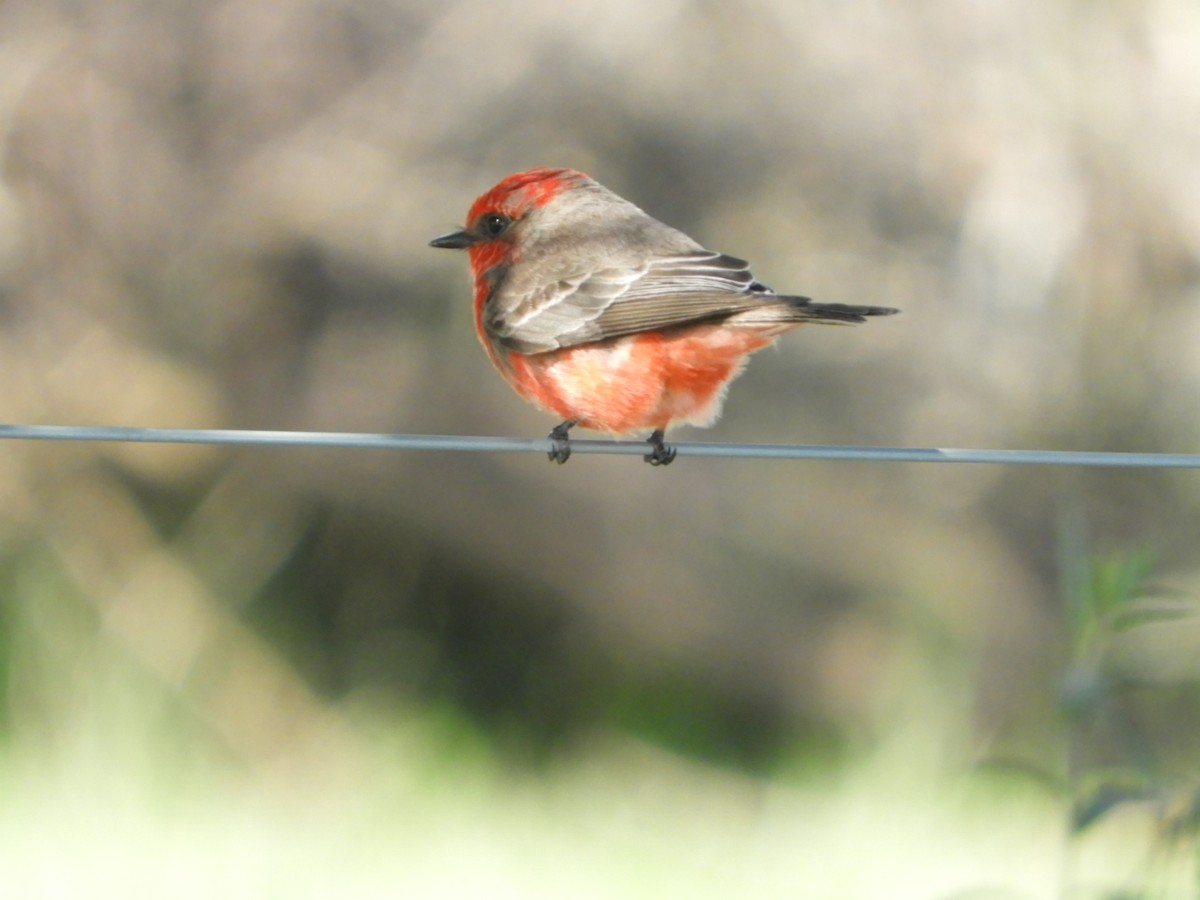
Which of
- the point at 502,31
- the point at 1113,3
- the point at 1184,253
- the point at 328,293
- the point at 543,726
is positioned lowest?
the point at 543,726

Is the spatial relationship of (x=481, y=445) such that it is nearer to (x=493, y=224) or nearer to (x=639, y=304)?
(x=639, y=304)

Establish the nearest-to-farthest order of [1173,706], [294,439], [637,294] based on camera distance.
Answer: [294,439] → [637,294] → [1173,706]

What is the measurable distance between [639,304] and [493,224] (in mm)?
667

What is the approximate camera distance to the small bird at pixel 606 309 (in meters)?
2.97

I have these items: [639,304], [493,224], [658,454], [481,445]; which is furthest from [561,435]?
[481,445]

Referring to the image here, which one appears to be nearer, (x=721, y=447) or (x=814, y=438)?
(x=721, y=447)

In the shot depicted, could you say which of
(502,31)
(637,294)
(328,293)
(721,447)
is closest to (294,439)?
(721,447)

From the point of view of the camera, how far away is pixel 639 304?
10.1 feet

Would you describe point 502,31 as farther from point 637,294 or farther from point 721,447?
point 721,447

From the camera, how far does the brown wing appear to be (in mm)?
2865

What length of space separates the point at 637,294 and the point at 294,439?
3.68 feet

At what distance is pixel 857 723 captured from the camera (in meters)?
4.58

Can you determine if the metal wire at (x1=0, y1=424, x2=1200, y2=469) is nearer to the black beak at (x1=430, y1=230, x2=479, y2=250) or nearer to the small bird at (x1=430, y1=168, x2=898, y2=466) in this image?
the small bird at (x1=430, y1=168, x2=898, y2=466)

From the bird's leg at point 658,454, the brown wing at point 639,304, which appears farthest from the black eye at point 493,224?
the bird's leg at point 658,454
